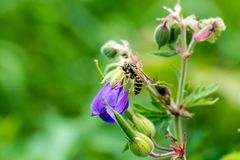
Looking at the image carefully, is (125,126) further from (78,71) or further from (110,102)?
(78,71)

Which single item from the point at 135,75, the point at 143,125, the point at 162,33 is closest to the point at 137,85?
the point at 135,75

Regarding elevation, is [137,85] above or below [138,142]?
above

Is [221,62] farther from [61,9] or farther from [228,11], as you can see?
[61,9]

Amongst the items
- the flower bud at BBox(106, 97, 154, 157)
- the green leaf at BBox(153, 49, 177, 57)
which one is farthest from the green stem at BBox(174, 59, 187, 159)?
the flower bud at BBox(106, 97, 154, 157)

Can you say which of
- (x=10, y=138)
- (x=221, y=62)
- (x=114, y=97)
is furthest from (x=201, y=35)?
(x=221, y=62)

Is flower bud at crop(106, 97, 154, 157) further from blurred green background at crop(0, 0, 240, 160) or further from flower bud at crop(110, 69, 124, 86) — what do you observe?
blurred green background at crop(0, 0, 240, 160)

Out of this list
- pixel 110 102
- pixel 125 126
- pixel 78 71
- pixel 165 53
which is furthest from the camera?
pixel 78 71

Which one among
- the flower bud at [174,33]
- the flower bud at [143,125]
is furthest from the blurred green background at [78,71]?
the flower bud at [143,125]
